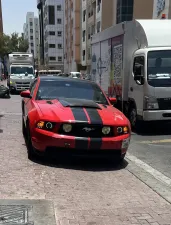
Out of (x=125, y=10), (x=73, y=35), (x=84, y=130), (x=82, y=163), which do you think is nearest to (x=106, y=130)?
(x=84, y=130)

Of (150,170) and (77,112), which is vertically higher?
(77,112)

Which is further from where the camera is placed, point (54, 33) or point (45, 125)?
point (54, 33)

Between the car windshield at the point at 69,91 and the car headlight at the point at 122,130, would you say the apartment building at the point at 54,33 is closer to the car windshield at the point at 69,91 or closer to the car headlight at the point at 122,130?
the car windshield at the point at 69,91

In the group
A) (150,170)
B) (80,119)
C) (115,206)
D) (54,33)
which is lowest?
(150,170)

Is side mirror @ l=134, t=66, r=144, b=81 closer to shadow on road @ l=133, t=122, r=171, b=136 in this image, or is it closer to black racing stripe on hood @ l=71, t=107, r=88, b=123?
shadow on road @ l=133, t=122, r=171, b=136

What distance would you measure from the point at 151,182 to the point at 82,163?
143 cm

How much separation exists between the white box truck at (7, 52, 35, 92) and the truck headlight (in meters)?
15.8

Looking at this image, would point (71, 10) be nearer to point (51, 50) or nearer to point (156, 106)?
point (51, 50)

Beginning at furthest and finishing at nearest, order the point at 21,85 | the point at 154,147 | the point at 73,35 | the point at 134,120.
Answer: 1. the point at 73,35
2. the point at 21,85
3. the point at 134,120
4. the point at 154,147

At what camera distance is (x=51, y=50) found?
3930 inches

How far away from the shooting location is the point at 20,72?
83.7ft

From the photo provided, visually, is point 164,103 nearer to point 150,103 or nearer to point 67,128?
point 150,103

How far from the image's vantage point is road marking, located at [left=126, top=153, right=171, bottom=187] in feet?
17.4

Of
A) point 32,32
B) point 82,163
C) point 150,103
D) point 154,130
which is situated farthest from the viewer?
point 32,32
